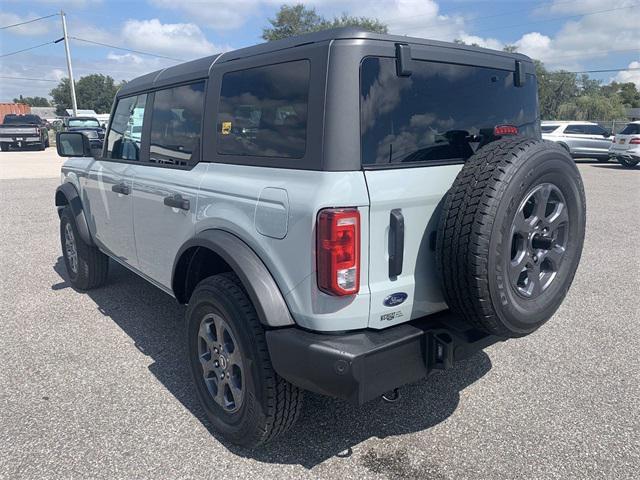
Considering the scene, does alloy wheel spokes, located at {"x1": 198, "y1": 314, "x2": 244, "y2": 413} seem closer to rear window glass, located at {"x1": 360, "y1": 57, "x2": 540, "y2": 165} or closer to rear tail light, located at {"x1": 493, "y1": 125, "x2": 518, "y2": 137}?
rear window glass, located at {"x1": 360, "y1": 57, "x2": 540, "y2": 165}

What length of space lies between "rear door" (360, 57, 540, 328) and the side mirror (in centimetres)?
308

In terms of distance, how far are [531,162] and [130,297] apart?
13.1 feet

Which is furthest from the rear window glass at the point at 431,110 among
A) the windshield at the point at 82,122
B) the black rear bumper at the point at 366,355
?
the windshield at the point at 82,122

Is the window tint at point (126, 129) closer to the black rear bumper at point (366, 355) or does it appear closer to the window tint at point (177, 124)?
the window tint at point (177, 124)

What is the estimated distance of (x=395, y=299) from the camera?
2.28 meters

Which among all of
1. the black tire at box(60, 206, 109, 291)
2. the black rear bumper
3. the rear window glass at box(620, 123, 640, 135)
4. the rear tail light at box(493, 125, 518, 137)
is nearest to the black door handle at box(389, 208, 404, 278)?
the black rear bumper

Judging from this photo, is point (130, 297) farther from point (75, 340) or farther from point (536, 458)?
point (536, 458)

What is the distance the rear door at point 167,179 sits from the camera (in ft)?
9.73

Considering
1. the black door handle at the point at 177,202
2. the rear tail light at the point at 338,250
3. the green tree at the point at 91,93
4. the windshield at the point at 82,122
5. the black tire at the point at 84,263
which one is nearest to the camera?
the rear tail light at the point at 338,250

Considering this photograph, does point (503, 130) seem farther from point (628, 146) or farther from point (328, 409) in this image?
point (628, 146)

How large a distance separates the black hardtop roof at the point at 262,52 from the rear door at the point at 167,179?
8cm

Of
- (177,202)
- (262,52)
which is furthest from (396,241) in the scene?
(177,202)

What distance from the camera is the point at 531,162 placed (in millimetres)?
2203

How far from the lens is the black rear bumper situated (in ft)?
6.91
